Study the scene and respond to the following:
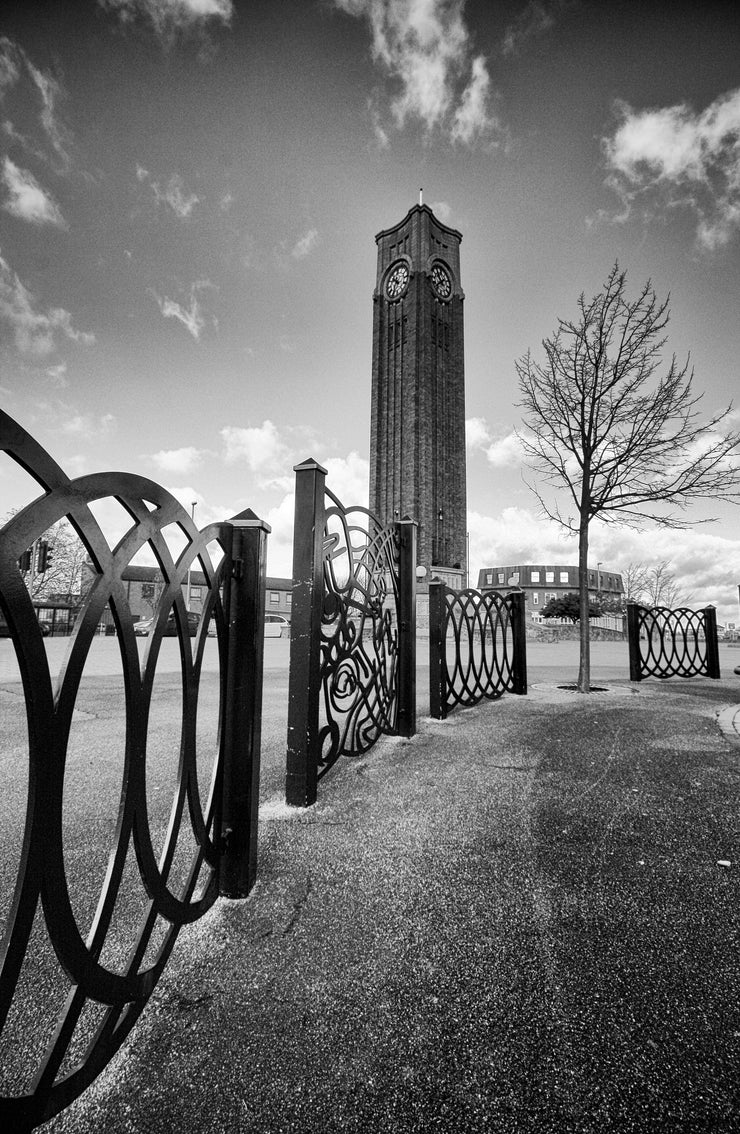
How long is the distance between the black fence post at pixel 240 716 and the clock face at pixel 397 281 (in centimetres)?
4508

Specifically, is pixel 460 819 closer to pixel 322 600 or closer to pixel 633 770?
pixel 322 600

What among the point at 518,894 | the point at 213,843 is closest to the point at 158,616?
the point at 213,843

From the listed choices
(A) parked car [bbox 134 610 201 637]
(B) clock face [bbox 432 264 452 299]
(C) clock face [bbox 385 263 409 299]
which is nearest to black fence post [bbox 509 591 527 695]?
(A) parked car [bbox 134 610 201 637]

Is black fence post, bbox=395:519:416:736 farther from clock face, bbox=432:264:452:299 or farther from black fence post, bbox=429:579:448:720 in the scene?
clock face, bbox=432:264:452:299

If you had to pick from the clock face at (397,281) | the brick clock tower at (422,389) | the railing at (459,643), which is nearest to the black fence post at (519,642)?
the railing at (459,643)

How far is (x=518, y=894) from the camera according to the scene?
1727 mm

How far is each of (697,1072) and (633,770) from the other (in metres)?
2.42

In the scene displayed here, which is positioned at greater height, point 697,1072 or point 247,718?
point 247,718

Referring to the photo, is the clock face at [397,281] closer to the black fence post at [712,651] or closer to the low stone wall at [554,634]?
the low stone wall at [554,634]

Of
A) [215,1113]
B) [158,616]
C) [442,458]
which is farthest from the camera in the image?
[442,458]

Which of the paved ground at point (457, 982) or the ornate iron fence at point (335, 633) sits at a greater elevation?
the ornate iron fence at point (335, 633)

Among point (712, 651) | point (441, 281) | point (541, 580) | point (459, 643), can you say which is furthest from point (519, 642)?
point (541, 580)

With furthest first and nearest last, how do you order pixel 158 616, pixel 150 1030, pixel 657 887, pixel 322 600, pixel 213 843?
1. pixel 322 600
2. pixel 657 887
3. pixel 213 843
4. pixel 158 616
5. pixel 150 1030

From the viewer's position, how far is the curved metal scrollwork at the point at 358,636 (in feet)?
9.11
